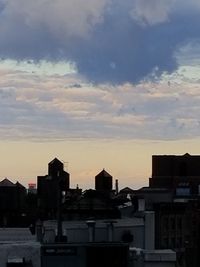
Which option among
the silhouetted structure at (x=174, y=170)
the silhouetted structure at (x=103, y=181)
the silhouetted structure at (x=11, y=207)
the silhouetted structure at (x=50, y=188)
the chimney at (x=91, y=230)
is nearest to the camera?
the chimney at (x=91, y=230)

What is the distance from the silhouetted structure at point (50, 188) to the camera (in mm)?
116062

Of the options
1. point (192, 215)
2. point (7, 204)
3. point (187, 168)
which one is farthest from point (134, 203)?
point (187, 168)

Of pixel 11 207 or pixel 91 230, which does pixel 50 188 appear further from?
pixel 91 230

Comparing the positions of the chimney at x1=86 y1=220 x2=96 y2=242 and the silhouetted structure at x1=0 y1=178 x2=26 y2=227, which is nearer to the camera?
the chimney at x1=86 y1=220 x2=96 y2=242

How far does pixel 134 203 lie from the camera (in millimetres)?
92938

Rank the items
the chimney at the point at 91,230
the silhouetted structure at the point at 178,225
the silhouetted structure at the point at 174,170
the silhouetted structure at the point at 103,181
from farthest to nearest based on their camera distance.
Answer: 1. the silhouetted structure at the point at 103,181
2. the silhouetted structure at the point at 174,170
3. the silhouetted structure at the point at 178,225
4. the chimney at the point at 91,230

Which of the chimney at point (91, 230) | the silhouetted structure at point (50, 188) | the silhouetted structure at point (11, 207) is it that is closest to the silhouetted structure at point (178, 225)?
the chimney at point (91, 230)

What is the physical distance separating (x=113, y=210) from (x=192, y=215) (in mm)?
12517

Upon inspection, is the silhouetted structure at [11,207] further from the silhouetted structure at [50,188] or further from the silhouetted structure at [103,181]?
the silhouetted structure at [103,181]

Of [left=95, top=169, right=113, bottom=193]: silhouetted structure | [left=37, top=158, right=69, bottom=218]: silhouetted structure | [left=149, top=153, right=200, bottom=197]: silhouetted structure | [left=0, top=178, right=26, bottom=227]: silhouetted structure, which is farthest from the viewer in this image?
[left=95, top=169, right=113, bottom=193]: silhouetted structure

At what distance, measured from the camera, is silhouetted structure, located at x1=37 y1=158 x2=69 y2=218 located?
381 feet

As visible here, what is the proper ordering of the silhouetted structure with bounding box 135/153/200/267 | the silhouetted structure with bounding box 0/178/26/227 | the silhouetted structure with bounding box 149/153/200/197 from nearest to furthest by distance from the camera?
the silhouetted structure with bounding box 135/153/200/267, the silhouetted structure with bounding box 0/178/26/227, the silhouetted structure with bounding box 149/153/200/197

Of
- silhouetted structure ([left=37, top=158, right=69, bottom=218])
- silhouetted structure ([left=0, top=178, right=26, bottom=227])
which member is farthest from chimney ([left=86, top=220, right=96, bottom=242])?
silhouetted structure ([left=37, top=158, right=69, bottom=218])

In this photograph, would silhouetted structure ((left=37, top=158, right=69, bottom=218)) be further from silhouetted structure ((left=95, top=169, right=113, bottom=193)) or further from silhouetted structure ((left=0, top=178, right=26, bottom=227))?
silhouetted structure ((left=95, top=169, right=113, bottom=193))
